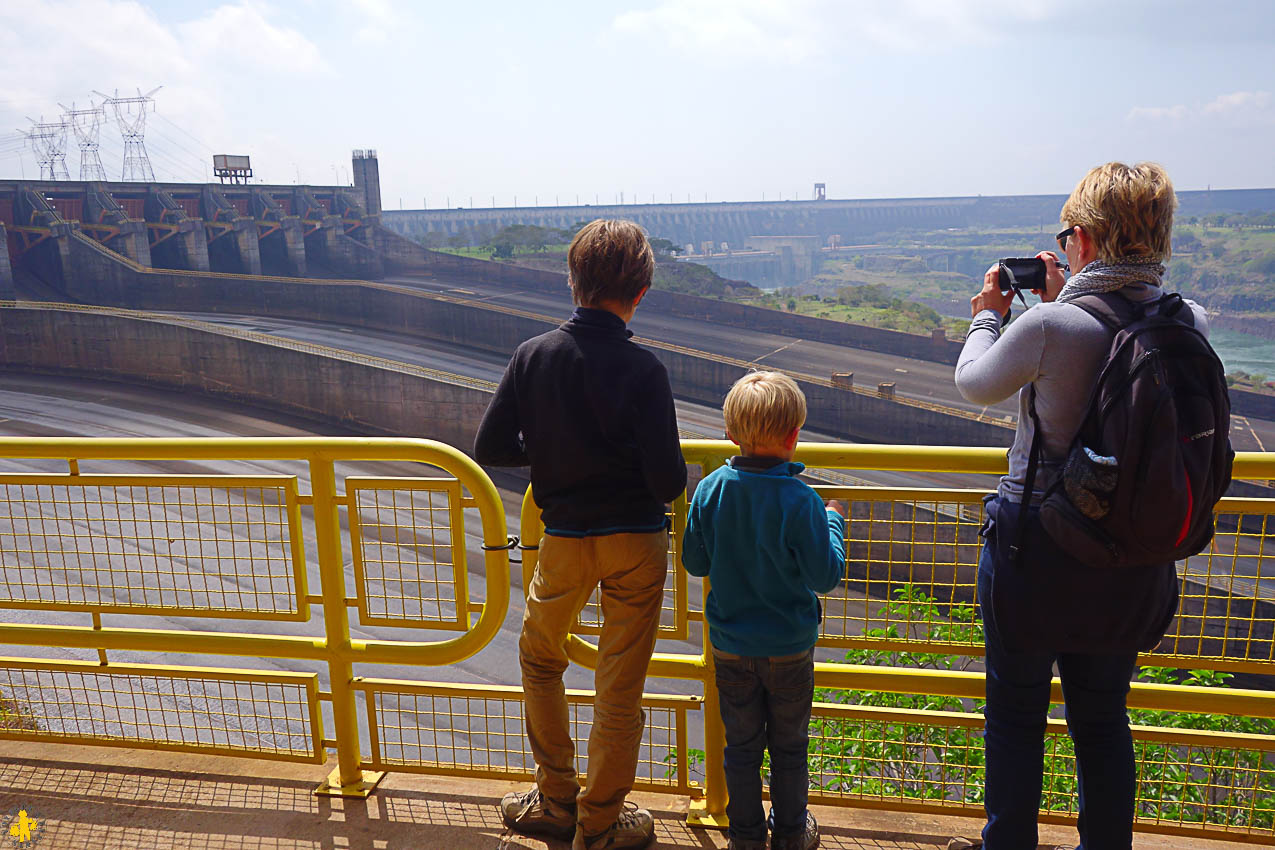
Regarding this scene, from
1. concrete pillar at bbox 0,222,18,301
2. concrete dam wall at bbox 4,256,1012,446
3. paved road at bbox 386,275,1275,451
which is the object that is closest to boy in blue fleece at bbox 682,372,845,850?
concrete dam wall at bbox 4,256,1012,446

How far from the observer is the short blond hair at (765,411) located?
242 centimetres

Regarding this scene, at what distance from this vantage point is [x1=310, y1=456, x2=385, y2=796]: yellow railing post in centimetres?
319

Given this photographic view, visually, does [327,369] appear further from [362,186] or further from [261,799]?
[362,186]

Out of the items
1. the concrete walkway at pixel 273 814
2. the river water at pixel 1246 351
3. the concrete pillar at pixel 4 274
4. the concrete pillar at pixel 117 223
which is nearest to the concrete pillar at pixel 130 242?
the concrete pillar at pixel 117 223

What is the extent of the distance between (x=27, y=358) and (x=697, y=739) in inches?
1187

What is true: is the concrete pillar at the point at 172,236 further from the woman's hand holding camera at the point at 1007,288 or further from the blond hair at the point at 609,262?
the woman's hand holding camera at the point at 1007,288

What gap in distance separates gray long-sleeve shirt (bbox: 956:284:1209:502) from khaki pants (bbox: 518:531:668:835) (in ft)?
3.35

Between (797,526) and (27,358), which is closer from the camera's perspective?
(797,526)

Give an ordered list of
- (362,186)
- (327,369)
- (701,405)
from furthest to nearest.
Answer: (362,186)
(701,405)
(327,369)

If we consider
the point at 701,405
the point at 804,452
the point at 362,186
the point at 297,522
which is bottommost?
the point at 701,405

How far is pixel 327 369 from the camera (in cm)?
2923

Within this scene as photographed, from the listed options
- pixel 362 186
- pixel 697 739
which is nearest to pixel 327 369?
pixel 697 739

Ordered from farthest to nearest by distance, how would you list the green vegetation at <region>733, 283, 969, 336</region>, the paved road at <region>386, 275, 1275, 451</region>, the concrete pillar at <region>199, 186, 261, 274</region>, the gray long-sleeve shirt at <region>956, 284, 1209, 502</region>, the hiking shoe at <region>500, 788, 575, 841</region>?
the green vegetation at <region>733, 283, 969, 336</region>, the concrete pillar at <region>199, 186, 261, 274</region>, the paved road at <region>386, 275, 1275, 451</region>, the hiking shoe at <region>500, 788, 575, 841</region>, the gray long-sleeve shirt at <region>956, 284, 1209, 502</region>

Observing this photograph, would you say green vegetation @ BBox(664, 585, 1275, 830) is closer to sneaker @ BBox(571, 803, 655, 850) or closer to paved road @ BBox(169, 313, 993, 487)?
sneaker @ BBox(571, 803, 655, 850)
